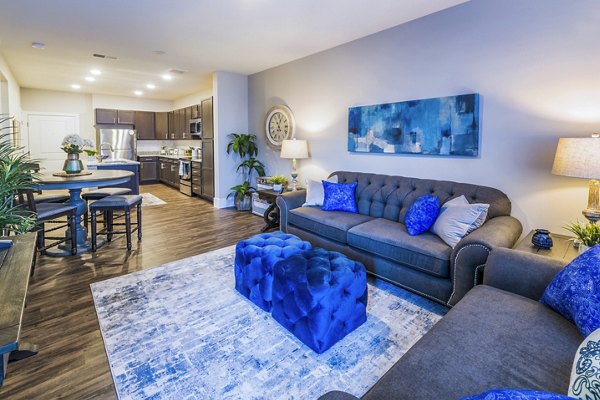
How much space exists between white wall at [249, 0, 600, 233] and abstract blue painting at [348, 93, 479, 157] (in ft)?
0.32

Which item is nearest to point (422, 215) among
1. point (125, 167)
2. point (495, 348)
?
point (495, 348)

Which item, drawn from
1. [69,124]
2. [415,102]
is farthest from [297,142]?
[69,124]

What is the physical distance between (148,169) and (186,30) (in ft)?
22.0

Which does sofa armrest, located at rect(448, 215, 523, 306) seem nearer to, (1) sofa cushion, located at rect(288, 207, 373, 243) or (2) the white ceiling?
(1) sofa cushion, located at rect(288, 207, 373, 243)

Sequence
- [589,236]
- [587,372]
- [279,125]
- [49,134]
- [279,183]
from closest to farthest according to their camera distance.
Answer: [587,372] < [589,236] < [279,183] < [279,125] < [49,134]

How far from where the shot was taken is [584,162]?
2.04 m

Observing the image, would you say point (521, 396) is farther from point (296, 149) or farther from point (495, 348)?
point (296, 149)

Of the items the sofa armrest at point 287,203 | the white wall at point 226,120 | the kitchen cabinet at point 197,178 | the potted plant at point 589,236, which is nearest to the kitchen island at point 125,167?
the kitchen cabinet at point 197,178

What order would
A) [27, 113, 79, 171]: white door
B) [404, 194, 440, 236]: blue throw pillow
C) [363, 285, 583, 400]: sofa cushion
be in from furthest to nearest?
[27, 113, 79, 171]: white door → [404, 194, 440, 236]: blue throw pillow → [363, 285, 583, 400]: sofa cushion

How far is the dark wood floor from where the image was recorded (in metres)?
1.72

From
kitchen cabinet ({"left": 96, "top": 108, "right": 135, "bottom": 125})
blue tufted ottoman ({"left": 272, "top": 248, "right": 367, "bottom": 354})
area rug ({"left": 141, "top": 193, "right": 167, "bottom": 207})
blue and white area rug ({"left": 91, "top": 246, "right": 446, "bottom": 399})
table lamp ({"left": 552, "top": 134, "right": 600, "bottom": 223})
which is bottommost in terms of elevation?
blue and white area rug ({"left": 91, "top": 246, "right": 446, "bottom": 399})

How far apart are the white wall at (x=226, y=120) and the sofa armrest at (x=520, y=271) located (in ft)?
16.5

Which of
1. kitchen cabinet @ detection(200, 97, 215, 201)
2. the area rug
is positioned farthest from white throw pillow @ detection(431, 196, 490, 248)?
the area rug

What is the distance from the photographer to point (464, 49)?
9.95 feet
